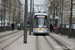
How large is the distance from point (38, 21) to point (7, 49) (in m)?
14.2

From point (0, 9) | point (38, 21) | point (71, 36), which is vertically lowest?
point (71, 36)

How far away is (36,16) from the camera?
78.2ft

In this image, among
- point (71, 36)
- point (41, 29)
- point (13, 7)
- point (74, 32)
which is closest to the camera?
point (74, 32)

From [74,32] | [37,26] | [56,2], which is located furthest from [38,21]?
[74,32]

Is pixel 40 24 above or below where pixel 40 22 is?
below

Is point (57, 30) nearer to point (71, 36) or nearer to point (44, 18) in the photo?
point (44, 18)

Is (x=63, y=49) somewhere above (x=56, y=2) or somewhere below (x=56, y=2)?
below

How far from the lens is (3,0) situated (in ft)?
86.0

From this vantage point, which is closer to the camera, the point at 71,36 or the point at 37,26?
the point at 71,36

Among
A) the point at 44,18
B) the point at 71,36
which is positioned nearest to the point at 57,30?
the point at 44,18

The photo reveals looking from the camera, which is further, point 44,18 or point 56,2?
point 56,2

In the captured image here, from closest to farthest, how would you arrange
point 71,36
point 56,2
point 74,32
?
1. point 74,32
2. point 71,36
3. point 56,2

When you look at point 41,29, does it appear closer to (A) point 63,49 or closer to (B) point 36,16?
(B) point 36,16

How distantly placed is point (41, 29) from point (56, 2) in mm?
5798
